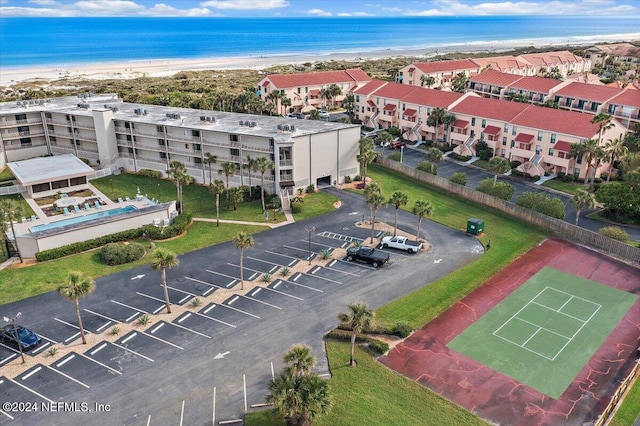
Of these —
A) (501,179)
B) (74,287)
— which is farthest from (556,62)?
(74,287)

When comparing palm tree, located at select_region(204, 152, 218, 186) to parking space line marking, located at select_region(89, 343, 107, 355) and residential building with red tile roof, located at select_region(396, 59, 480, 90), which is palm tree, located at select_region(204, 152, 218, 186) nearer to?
parking space line marking, located at select_region(89, 343, 107, 355)

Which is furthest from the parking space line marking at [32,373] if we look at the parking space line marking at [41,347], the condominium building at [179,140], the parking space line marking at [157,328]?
the condominium building at [179,140]

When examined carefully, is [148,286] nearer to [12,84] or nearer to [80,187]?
[80,187]

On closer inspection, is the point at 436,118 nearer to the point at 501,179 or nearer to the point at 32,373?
the point at 501,179

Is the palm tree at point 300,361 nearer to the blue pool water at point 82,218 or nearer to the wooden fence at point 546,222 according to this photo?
the blue pool water at point 82,218

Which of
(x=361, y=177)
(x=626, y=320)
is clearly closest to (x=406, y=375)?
(x=626, y=320)

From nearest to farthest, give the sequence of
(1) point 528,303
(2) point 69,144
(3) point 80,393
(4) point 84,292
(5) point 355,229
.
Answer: (3) point 80,393 → (4) point 84,292 → (1) point 528,303 → (5) point 355,229 → (2) point 69,144
